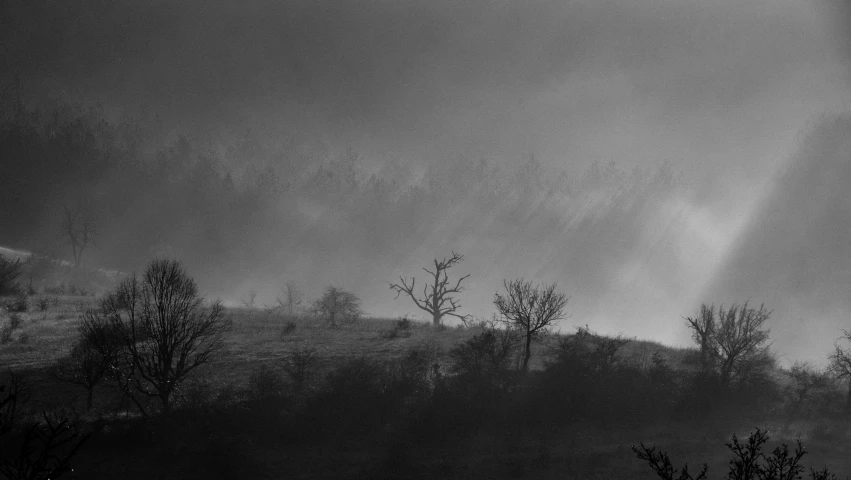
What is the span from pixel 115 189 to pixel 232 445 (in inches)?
5495

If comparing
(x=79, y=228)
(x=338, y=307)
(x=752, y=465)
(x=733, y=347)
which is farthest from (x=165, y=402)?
(x=79, y=228)

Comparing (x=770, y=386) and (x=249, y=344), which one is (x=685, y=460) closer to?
(x=770, y=386)

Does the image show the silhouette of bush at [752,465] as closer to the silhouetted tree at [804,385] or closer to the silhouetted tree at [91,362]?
the silhouetted tree at [91,362]

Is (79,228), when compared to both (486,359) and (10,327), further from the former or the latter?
(486,359)

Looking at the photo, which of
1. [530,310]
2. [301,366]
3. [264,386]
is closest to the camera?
[264,386]

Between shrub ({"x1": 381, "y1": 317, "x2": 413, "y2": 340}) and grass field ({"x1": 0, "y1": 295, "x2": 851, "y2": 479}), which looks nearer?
grass field ({"x1": 0, "y1": 295, "x2": 851, "y2": 479})

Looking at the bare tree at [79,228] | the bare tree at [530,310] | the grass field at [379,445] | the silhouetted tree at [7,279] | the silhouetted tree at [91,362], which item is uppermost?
the bare tree at [79,228]

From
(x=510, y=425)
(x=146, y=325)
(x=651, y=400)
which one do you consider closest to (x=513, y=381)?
(x=510, y=425)

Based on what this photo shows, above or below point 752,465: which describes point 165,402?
below

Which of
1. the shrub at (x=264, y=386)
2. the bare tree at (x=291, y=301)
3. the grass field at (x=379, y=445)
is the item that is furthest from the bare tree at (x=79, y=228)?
the shrub at (x=264, y=386)

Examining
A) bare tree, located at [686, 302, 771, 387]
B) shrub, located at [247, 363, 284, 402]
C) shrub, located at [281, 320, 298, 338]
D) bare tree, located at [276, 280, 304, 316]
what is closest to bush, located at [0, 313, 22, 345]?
shrub, located at [281, 320, 298, 338]

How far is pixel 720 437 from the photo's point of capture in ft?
103

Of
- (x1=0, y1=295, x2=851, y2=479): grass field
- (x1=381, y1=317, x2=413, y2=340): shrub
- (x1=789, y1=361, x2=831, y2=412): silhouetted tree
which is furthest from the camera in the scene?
(x1=381, y1=317, x2=413, y2=340): shrub

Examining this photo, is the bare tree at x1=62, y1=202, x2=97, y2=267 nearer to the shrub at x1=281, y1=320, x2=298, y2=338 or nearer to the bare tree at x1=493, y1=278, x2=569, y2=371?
the shrub at x1=281, y1=320, x2=298, y2=338
